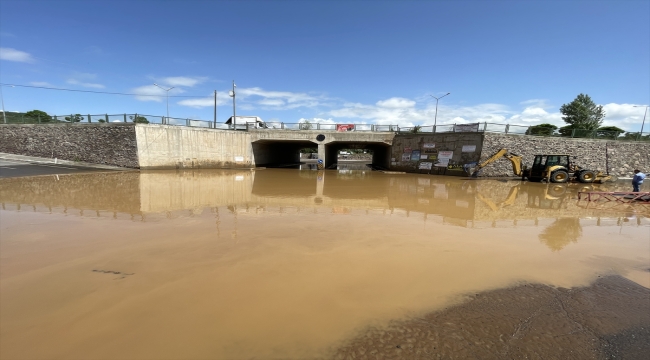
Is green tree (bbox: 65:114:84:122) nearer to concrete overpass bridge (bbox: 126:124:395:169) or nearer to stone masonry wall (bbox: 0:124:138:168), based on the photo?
stone masonry wall (bbox: 0:124:138:168)

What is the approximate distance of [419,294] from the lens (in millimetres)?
4867

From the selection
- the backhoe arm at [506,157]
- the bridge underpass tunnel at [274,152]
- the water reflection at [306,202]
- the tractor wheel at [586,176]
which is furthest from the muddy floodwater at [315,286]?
the bridge underpass tunnel at [274,152]

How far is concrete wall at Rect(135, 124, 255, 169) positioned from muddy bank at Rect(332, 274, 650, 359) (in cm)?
3042

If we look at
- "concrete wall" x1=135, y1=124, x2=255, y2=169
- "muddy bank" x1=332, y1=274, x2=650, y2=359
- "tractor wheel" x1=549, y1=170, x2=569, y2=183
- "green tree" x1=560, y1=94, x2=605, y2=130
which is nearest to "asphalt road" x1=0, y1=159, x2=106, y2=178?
Answer: "concrete wall" x1=135, y1=124, x2=255, y2=169

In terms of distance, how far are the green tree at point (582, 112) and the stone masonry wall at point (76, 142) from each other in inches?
2899

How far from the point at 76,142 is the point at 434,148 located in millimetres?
37876

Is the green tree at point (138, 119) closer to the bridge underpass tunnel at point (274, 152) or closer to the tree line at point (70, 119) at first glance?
the tree line at point (70, 119)

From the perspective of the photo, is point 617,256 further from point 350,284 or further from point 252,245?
point 252,245

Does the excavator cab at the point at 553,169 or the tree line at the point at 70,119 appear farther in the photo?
the tree line at the point at 70,119

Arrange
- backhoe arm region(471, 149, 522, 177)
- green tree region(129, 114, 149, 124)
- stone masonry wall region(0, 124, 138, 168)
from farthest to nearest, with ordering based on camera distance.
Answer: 1. stone masonry wall region(0, 124, 138, 168)
2. green tree region(129, 114, 149, 124)
3. backhoe arm region(471, 149, 522, 177)

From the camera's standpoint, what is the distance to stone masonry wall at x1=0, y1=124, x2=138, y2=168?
27.7 m

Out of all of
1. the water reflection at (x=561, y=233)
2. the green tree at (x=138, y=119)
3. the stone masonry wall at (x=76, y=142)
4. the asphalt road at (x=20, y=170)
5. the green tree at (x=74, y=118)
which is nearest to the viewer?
the water reflection at (x=561, y=233)

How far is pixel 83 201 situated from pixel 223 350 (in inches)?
500

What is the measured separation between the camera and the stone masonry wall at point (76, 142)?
2766 cm
